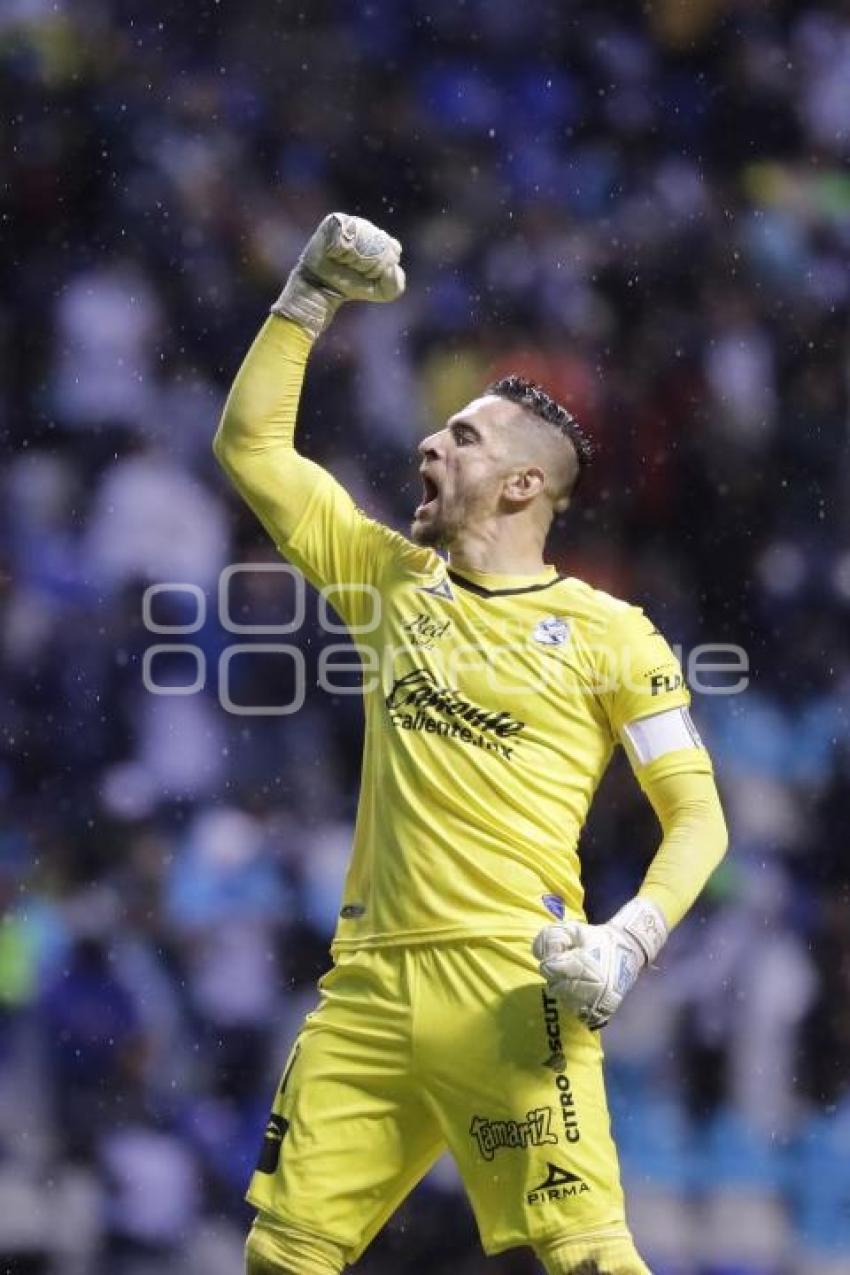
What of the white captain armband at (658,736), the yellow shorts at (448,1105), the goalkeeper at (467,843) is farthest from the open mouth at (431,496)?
the yellow shorts at (448,1105)

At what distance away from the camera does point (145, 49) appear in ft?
16.3

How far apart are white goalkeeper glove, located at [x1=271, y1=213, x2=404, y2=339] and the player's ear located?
0.34m

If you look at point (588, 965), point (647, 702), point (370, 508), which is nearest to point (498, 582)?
point (647, 702)


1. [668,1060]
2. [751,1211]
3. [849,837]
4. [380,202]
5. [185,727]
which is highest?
[380,202]

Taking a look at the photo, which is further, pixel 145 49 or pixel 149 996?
pixel 145 49

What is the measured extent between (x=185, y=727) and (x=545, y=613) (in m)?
1.86

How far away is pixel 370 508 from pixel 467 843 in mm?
2011

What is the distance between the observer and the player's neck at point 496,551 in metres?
3.07

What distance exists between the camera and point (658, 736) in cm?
288

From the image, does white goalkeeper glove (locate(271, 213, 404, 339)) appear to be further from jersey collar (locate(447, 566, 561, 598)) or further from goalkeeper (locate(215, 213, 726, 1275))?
jersey collar (locate(447, 566, 561, 598))

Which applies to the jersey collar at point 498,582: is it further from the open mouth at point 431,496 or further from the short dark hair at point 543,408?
the short dark hair at point 543,408

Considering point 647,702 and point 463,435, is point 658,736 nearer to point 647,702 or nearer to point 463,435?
point 647,702

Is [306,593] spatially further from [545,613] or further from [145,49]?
[545,613]

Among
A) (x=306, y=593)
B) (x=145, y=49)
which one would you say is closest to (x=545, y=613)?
(x=306, y=593)
